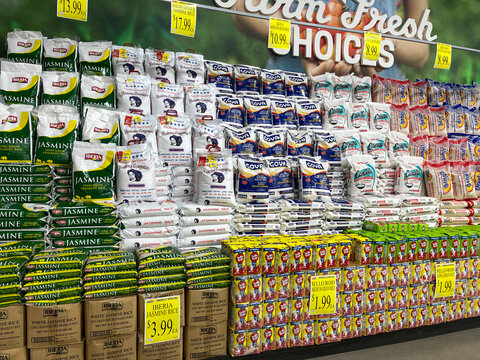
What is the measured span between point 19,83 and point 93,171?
865mm

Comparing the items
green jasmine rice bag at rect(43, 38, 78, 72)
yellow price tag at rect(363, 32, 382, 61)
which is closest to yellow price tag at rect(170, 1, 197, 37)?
green jasmine rice bag at rect(43, 38, 78, 72)

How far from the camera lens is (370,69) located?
4051 millimetres

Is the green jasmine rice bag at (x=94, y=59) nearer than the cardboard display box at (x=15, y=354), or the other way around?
the cardboard display box at (x=15, y=354)

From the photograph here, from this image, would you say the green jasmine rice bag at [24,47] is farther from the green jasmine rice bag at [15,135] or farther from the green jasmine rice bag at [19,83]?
the green jasmine rice bag at [15,135]

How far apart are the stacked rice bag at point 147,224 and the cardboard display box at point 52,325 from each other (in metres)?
0.53

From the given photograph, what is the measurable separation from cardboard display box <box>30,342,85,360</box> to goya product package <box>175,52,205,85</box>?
6.53 ft

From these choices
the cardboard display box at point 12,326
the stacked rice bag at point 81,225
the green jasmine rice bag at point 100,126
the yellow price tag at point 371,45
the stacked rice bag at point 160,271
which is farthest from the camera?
the yellow price tag at point 371,45

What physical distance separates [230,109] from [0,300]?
1946 mm

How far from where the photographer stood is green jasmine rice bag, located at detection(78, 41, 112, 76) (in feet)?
9.14

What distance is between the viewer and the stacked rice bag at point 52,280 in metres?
1.72

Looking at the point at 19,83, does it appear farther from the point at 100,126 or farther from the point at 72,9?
the point at 72,9

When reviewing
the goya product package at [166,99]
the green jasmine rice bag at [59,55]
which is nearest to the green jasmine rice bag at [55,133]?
the green jasmine rice bag at [59,55]

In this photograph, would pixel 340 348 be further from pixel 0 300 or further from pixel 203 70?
pixel 203 70

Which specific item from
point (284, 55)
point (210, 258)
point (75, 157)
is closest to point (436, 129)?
point (284, 55)
